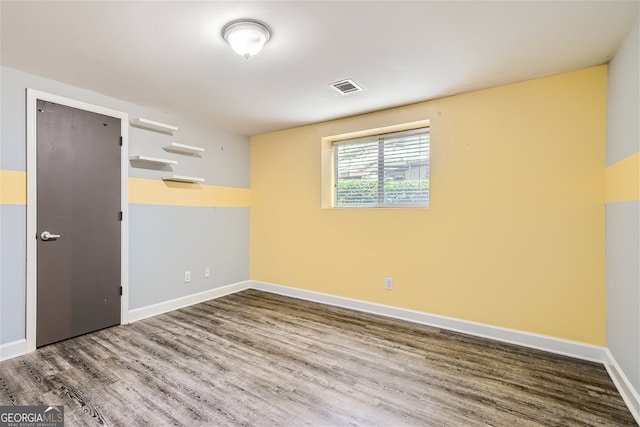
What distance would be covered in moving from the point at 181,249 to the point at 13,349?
5.47 ft

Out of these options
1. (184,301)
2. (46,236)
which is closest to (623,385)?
(184,301)

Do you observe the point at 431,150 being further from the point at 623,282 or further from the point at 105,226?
the point at 105,226

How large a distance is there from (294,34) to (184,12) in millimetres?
678

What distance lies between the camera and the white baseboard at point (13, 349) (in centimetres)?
237

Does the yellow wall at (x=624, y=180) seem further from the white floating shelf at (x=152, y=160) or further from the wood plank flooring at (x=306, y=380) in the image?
the white floating shelf at (x=152, y=160)

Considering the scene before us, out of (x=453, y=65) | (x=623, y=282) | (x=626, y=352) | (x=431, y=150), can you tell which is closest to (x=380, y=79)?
(x=453, y=65)

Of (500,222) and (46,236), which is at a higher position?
(500,222)

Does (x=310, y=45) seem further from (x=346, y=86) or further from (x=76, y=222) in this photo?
(x=76, y=222)

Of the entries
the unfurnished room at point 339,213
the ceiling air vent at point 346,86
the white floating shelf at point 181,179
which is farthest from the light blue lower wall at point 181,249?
the ceiling air vent at point 346,86

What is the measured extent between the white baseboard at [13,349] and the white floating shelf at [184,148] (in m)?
2.29

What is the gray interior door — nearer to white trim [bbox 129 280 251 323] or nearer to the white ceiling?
white trim [bbox 129 280 251 323]

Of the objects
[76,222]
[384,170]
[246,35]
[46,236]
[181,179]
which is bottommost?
[46,236]

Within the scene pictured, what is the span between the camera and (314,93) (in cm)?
295

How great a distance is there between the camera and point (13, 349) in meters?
2.42
